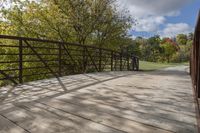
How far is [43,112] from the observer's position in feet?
7.87

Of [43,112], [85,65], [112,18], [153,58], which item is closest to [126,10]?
[112,18]

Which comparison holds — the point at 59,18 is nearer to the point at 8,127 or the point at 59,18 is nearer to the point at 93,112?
the point at 93,112

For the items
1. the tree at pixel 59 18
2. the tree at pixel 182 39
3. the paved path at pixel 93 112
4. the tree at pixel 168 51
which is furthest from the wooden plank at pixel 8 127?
the tree at pixel 182 39

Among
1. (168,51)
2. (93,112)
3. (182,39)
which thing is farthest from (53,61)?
(182,39)

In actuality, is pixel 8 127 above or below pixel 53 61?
below

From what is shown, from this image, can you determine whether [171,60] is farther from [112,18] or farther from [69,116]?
[69,116]

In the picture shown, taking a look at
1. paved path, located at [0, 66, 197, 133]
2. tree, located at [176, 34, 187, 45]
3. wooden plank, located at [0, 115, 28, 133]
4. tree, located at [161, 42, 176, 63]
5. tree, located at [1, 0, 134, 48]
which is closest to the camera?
wooden plank, located at [0, 115, 28, 133]

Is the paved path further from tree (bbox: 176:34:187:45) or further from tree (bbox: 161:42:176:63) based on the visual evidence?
tree (bbox: 176:34:187:45)

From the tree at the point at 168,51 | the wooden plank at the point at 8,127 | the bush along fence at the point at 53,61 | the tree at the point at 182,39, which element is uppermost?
the tree at the point at 182,39

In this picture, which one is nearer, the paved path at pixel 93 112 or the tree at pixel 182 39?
the paved path at pixel 93 112

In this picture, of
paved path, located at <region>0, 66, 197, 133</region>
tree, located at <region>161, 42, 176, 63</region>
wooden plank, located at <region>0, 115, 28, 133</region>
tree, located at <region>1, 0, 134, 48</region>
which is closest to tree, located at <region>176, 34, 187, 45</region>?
tree, located at <region>161, 42, 176, 63</region>

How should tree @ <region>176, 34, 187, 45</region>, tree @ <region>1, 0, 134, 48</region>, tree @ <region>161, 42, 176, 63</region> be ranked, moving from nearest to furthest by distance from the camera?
tree @ <region>1, 0, 134, 48</region> → tree @ <region>161, 42, 176, 63</region> → tree @ <region>176, 34, 187, 45</region>

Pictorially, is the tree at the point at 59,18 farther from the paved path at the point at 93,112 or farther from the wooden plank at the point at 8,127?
the wooden plank at the point at 8,127

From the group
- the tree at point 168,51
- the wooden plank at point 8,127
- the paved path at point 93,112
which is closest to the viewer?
the wooden plank at point 8,127
